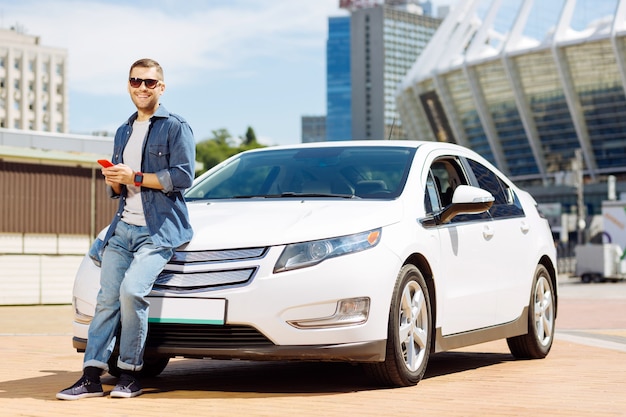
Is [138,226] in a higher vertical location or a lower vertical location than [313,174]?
lower

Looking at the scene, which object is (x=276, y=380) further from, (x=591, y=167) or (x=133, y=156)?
(x=591, y=167)

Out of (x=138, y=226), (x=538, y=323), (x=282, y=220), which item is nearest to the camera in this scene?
(x=138, y=226)

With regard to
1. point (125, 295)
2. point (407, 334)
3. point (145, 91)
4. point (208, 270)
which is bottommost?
point (407, 334)

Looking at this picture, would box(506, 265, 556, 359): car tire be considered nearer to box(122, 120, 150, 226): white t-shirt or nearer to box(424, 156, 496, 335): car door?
box(424, 156, 496, 335): car door

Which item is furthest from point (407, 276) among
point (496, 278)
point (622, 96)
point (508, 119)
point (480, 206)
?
point (508, 119)

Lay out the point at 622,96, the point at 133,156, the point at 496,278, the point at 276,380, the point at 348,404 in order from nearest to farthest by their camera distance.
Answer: the point at 348,404, the point at 133,156, the point at 276,380, the point at 496,278, the point at 622,96

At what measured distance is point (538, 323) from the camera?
8789 mm

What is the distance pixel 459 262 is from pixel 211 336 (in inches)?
80.1

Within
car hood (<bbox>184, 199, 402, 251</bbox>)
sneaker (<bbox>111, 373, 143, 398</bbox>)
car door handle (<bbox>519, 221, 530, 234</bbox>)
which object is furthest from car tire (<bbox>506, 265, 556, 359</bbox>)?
sneaker (<bbox>111, 373, 143, 398</bbox>)

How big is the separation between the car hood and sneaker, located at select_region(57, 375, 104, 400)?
0.91m

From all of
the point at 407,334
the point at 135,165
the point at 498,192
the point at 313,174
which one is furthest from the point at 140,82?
the point at 498,192

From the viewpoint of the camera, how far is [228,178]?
7.63 metres

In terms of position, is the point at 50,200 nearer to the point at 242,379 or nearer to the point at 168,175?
the point at 242,379

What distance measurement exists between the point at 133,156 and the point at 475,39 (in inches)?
3316
